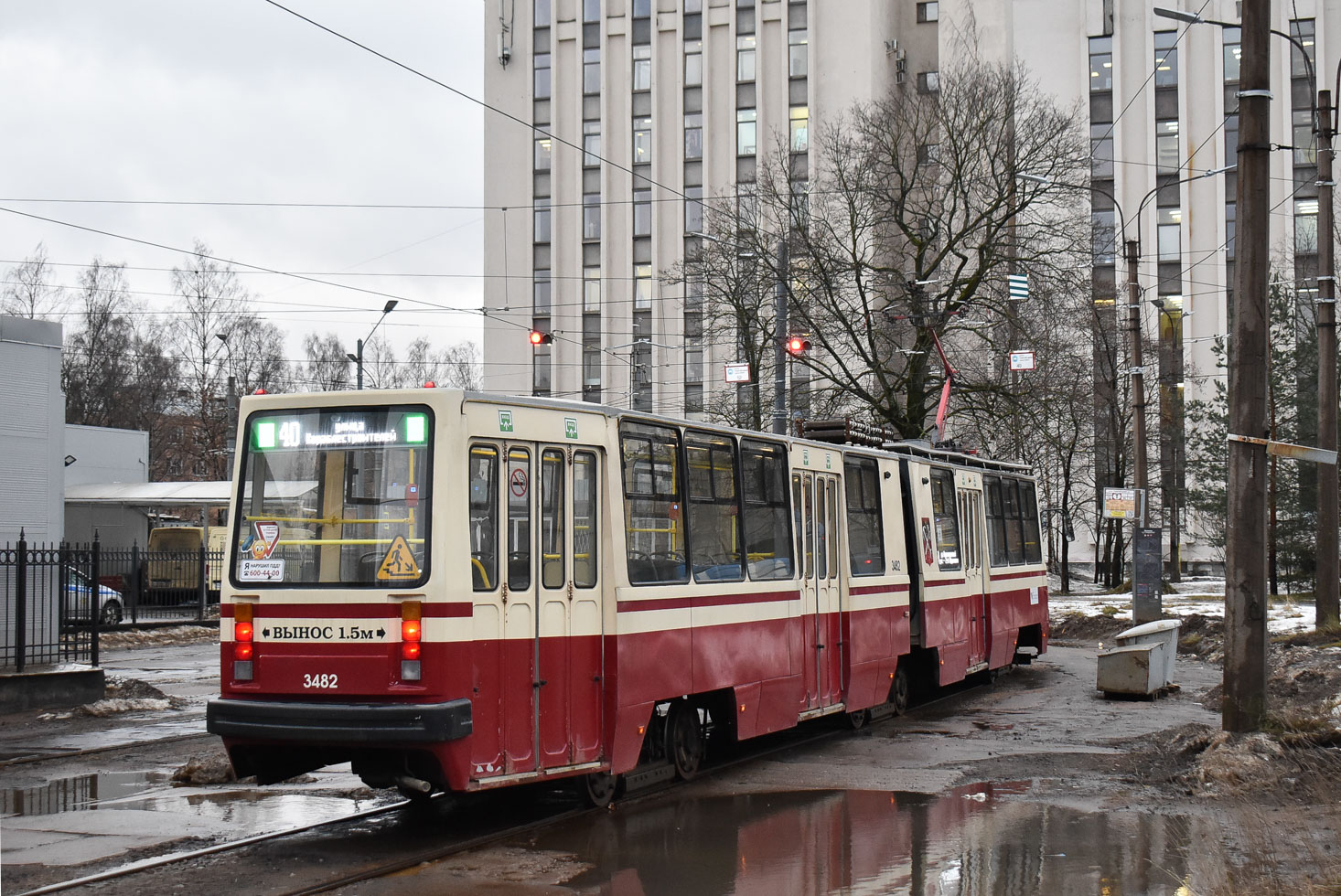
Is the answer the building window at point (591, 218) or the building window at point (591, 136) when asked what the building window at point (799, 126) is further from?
the building window at point (591, 218)

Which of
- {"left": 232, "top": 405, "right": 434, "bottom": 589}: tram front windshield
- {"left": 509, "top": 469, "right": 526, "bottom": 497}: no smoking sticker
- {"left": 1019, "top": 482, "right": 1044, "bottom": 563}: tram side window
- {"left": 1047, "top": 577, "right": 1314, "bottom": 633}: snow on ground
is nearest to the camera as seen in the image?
{"left": 232, "top": 405, "right": 434, "bottom": 589}: tram front windshield

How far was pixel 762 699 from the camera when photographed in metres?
12.6

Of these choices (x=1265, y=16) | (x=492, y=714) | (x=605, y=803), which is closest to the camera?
(x=492, y=714)

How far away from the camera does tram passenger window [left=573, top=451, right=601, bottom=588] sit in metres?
10.1

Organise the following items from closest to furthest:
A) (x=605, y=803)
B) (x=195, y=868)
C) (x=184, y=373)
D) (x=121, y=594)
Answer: (x=195, y=868) < (x=605, y=803) < (x=121, y=594) < (x=184, y=373)

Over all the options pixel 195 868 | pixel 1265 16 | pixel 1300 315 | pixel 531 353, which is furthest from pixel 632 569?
pixel 531 353

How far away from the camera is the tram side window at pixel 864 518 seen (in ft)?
48.7

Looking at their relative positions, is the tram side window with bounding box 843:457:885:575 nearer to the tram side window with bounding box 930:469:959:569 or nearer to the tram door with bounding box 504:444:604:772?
the tram side window with bounding box 930:469:959:569

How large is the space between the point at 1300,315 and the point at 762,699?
29.2 metres

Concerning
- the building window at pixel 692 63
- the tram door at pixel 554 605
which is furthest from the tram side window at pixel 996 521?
the building window at pixel 692 63

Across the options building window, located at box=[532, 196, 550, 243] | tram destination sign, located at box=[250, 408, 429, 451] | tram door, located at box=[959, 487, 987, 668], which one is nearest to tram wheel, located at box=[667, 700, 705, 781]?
tram destination sign, located at box=[250, 408, 429, 451]

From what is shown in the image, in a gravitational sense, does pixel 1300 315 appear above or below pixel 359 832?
above

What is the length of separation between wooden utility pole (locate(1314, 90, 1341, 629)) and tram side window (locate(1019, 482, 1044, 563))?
13.9 feet

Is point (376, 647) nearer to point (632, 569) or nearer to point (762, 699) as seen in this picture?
point (632, 569)
